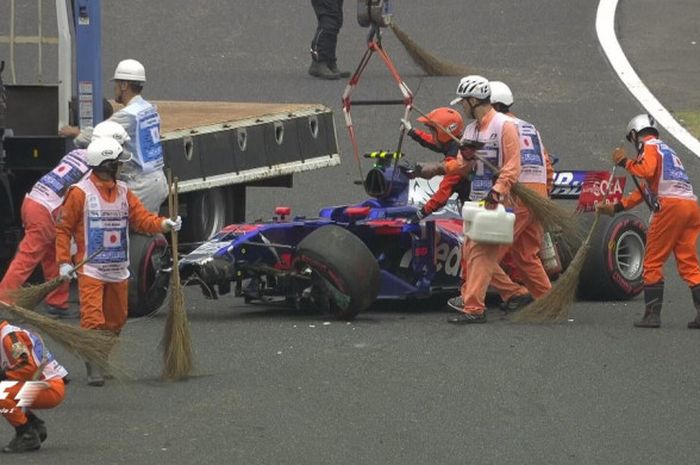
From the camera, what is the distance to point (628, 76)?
24500 mm

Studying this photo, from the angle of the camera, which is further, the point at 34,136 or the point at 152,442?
the point at 34,136

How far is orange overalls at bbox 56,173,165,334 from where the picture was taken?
11.8 metres

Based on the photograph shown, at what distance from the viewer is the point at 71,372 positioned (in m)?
12.2

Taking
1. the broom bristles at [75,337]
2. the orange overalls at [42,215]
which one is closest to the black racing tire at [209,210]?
the orange overalls at [42,215]

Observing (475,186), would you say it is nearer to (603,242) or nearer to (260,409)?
(603,242)

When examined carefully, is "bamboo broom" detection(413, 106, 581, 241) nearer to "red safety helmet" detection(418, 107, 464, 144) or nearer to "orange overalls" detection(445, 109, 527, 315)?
"orange overalls" detection(445, 109, 527, 315)

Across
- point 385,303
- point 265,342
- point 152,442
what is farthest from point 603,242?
point 152,442

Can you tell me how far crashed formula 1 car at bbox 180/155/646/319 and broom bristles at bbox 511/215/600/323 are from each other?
79cm

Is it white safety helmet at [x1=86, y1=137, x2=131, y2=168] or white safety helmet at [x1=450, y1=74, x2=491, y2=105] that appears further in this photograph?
white safety helmet at [x1=450, y1=74, x2=491, y2=105]

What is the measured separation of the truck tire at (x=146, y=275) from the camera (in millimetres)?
13688

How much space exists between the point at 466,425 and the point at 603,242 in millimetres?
4396

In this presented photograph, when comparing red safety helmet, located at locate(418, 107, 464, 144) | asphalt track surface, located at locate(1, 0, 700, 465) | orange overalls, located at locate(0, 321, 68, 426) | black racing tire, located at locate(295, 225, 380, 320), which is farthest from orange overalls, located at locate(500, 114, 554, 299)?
orange overalls, located at locate(0, 321, 68, 426)

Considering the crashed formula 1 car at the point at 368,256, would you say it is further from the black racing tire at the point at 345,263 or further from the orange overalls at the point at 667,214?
the orange overalls at the point at 667,214

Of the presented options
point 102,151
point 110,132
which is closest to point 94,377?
point 102,151
